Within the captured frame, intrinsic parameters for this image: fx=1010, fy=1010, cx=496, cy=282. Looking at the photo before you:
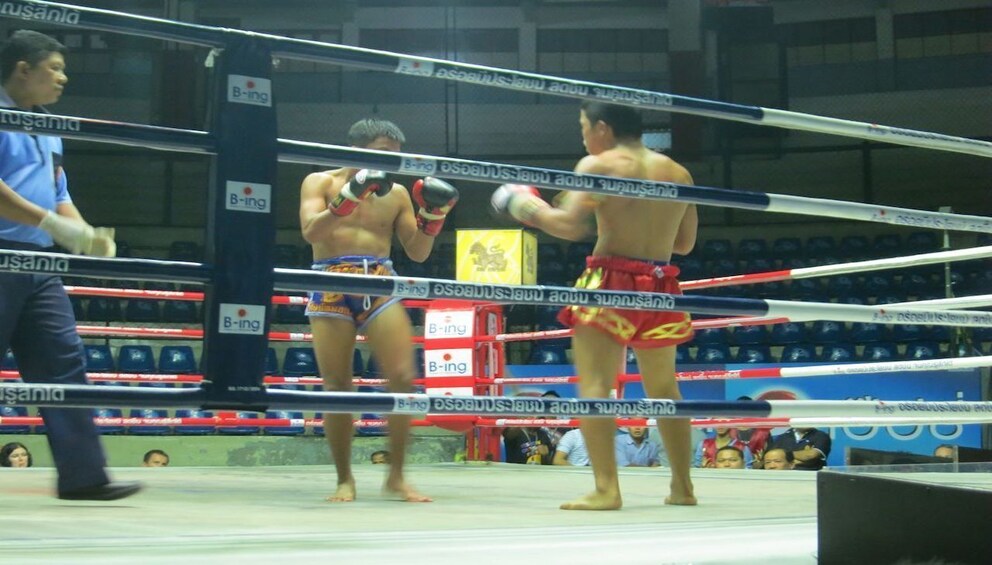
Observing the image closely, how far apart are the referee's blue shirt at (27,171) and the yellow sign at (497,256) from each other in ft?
12.7

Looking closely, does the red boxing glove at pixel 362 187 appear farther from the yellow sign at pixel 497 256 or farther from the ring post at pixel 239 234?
the yellow sign at pixel 497 256

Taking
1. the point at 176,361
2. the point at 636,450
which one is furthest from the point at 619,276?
the point at 176,361

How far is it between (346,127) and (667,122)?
3.50 metres

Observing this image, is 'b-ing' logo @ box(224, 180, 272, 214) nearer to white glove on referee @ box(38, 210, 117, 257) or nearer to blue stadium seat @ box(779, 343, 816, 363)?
white glove on referee @ box(38, 210, 117, 257)

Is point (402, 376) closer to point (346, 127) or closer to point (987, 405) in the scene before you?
point (987, 405)

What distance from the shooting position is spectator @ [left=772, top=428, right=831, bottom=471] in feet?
16.8

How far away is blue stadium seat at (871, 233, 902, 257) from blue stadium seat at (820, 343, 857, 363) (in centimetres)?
183

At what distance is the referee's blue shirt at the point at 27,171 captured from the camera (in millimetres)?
1962

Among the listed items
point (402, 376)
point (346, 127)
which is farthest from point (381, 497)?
point (346, 127)

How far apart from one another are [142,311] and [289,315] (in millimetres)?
1300

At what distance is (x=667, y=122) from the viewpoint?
11016mm

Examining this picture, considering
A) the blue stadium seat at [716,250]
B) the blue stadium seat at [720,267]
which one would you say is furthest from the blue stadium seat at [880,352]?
the blue stadium seat at [716,250]

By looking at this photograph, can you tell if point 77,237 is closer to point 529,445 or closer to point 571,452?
point 571,452

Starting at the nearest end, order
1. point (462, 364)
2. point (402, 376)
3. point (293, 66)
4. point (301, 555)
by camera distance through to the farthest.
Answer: point (301, 555), point (402, 376), point (462, 364), point (293, 66)
